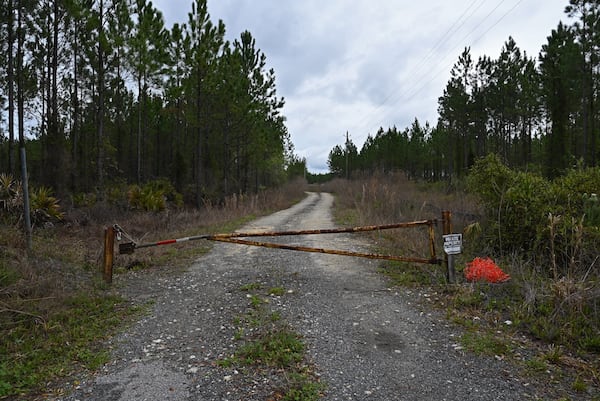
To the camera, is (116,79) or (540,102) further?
(540,102)

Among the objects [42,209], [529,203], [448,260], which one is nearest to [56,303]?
[448,260]

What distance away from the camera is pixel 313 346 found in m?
3.56

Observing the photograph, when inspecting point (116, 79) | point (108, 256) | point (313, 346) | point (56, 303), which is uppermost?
point (116, 79)

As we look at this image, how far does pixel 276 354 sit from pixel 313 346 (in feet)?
1.38

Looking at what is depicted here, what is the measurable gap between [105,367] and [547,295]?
4.62 m

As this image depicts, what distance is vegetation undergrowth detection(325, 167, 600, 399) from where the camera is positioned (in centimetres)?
337

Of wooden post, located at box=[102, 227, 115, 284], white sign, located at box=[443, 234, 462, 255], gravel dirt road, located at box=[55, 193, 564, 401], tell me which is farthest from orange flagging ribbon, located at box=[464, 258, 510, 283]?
wooden post, located at box=[102, 227, 115, 284]

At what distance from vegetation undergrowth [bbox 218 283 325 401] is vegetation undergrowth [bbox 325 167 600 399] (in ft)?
5.44

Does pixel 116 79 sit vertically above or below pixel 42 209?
above

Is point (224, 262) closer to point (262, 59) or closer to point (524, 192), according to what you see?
point (524, 192)

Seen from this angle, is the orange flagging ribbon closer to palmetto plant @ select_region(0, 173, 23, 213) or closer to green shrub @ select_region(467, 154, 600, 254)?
green shrub @ select_region(467, 154, 600, 254)

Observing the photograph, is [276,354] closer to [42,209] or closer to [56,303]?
[56,303]

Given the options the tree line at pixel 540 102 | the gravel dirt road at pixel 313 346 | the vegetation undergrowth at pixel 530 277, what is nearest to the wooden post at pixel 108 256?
the gravel dirt road at pixel 313 346

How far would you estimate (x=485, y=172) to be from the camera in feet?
24.3
